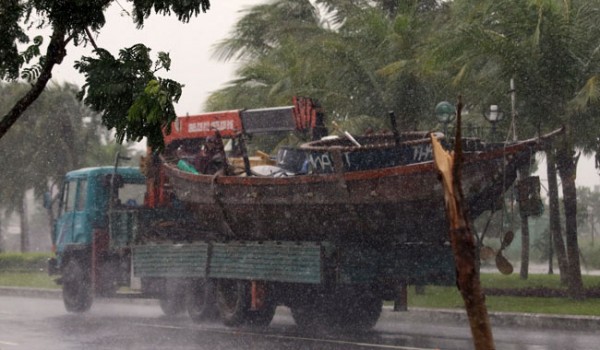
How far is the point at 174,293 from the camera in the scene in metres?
16.4

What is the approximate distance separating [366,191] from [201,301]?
4.35 metres

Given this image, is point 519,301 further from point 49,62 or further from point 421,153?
point 49,62

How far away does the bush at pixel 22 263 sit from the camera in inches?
1411

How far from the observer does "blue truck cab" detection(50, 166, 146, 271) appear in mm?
17688

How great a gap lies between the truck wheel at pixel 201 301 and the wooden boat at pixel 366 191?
53.5 inches

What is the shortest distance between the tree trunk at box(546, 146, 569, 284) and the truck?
742 centimetres

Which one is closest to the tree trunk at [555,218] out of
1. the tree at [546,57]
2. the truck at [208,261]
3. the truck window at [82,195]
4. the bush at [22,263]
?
the tree at [546,57]

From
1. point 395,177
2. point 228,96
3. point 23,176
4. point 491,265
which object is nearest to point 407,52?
point 228,96

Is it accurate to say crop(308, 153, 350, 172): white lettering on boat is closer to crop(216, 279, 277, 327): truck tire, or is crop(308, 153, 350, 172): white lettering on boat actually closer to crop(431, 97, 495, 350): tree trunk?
crop(216, 279, 277, 327): truck tire

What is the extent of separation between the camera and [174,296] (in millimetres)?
16453

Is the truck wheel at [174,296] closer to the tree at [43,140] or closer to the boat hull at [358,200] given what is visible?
the boat hull at [358,200]

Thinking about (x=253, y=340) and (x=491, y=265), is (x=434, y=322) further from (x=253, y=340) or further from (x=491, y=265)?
(x=491, y=265)

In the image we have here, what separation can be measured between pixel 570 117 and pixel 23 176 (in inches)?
1107

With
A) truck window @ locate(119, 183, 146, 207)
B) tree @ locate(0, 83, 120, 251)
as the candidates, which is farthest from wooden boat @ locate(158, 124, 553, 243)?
tree @ locate(0, 83, 120, 251)
